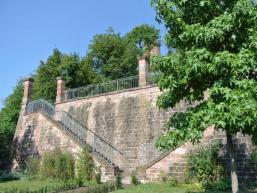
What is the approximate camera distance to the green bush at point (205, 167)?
12500mm

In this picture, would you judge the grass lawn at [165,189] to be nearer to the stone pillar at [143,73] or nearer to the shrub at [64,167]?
the shrub at [64,167]

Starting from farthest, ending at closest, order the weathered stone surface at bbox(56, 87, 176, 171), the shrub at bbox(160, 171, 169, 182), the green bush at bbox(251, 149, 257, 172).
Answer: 1. the weathered stone surface at bbox(56, 87, 176, 171)
2. the shrub at bbox(160, 171, 169, 182)
3. the green bush at bbox(251, 149, 257, 172)

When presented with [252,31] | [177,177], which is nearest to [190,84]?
[252,31]

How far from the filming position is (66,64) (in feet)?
94.1

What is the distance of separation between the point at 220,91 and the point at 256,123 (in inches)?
34.8

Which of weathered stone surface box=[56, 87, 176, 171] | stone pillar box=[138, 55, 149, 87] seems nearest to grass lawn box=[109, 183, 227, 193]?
weathered stone surface box=[56, 87, 176, 171]

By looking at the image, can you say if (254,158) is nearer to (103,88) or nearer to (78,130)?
(78,130)

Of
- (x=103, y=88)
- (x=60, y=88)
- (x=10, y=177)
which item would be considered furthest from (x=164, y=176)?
(x=60, y=88)

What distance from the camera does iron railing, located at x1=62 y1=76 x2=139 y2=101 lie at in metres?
21.1

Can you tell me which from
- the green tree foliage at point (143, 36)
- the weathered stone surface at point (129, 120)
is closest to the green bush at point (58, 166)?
the weathered stone surface at point (129, 120)

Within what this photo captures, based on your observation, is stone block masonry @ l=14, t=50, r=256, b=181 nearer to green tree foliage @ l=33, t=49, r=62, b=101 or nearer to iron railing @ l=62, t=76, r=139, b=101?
iron railing @ l=62, t=76, r=139, b=101

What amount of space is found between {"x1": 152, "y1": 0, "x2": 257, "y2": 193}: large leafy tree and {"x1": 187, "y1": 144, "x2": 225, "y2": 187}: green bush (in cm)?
577

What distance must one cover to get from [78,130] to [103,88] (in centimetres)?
436

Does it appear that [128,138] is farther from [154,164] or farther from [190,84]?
[190,84]
